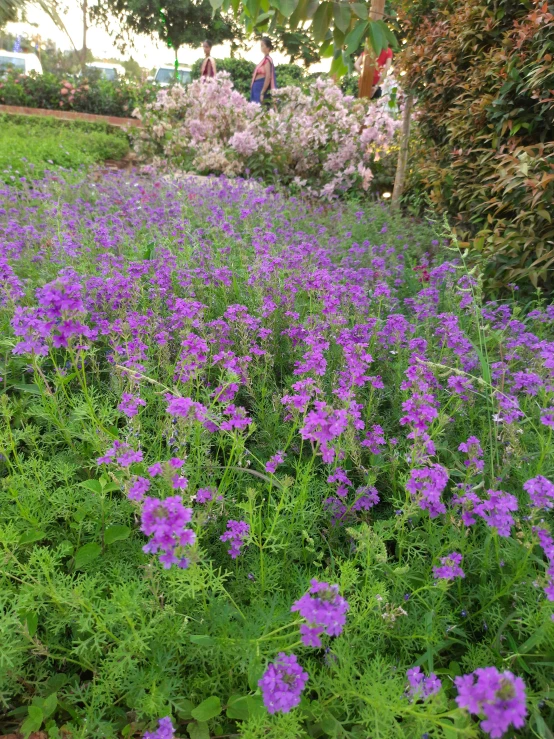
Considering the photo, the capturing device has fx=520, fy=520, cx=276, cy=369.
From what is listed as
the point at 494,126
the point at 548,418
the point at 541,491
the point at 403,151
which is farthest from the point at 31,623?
the point at 403,151

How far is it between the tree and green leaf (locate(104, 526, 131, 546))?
37679mm

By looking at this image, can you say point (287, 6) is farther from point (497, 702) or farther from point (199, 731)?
point (199, 731)

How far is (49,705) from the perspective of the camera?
1.59 meters

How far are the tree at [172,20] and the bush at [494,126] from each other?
33.3 metres

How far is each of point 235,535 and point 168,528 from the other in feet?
2.22

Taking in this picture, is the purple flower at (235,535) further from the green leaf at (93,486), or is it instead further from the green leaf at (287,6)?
the green leaf at (287,6)

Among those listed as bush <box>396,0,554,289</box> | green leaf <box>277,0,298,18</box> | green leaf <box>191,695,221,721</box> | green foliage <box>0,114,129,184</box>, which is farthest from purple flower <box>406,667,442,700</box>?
green foliage <box>0,114,129,184</box>

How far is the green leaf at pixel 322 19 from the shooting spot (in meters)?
2.65

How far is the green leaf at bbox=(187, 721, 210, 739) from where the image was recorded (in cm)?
157

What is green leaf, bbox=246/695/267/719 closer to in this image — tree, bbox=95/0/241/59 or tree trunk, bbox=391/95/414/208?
tree trunk, bbox=391/95/414/208

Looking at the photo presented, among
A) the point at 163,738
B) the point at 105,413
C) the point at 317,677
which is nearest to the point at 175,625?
the point at 163,738

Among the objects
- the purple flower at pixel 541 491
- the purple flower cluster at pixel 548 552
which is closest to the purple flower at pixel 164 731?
the purple flower cluster at pixel 548 552

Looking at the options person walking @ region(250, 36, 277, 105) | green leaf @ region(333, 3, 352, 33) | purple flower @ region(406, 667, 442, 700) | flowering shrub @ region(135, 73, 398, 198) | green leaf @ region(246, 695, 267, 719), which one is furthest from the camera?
person walking @ region(250, 36, 277, 105)

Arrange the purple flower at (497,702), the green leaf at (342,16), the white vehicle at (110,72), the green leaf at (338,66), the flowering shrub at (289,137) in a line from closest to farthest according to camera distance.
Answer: the purple flower at (497,702), the green leaf at (342,16), the green leaf at (338,66), the flowering shrub at (289,137), the white vehicle at (110,72)
